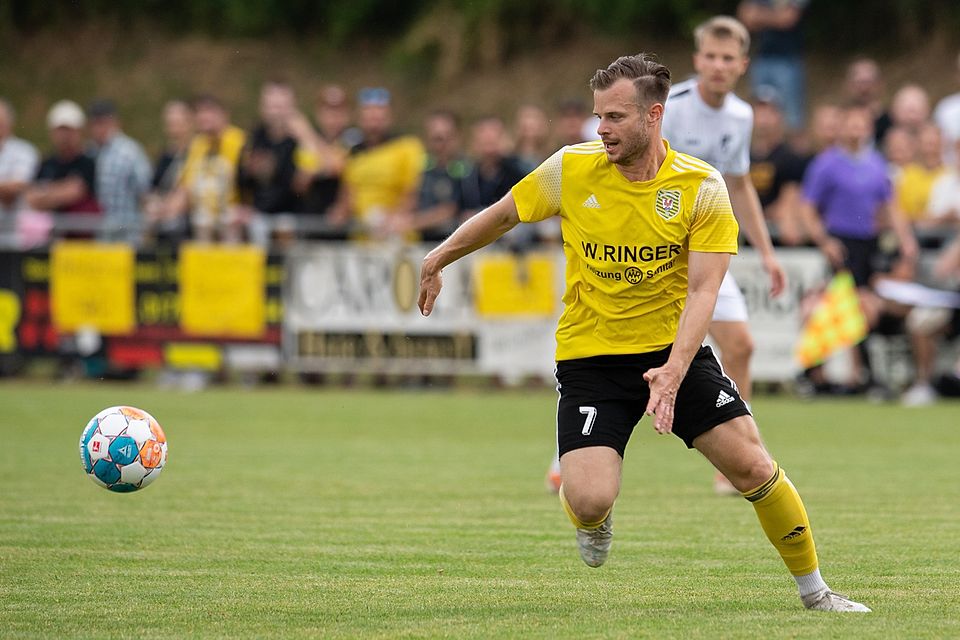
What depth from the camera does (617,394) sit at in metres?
6.59

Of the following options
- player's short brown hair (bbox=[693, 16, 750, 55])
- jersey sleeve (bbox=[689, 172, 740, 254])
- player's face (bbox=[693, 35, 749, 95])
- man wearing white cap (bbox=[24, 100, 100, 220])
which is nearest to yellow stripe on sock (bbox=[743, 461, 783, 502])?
jersey sleeve (bbox=[689, 172, 740, 254])

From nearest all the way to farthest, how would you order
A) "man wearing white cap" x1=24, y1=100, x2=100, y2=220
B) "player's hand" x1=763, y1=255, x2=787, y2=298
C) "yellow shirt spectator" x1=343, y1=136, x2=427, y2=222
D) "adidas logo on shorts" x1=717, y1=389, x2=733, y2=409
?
"adidas logo on shorts" x1=717, y1=389, x2=733, y2=409
"player's hand" x1=763, y1=255, x2=787, y2=298
"yellow shirt spectator" x1=343, y1=136, x2=427, y2=222
"man wearing white cap" x1=24, y1=100, x2=100, y2=220

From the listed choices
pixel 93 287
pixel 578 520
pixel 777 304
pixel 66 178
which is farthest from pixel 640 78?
pixel 66 178

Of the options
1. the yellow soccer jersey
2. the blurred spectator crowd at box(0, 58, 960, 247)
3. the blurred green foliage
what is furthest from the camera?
the blurred green foliage

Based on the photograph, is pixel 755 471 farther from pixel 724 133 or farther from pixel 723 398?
pixel 724 133

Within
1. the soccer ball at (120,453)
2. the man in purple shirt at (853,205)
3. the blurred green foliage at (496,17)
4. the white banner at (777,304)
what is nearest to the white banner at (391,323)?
the white banner at (777,304)

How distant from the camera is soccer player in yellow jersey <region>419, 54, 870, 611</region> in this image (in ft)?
20.4

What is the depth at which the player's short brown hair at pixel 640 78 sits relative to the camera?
629 cm

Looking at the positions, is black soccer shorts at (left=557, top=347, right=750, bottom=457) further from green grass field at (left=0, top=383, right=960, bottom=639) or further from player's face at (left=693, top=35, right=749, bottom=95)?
player's face at (left=693, top=35, right=749, bottom=95)

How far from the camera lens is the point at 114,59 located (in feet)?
141

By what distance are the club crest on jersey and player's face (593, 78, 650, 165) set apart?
24cm

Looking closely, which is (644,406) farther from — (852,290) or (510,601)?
(852,290)

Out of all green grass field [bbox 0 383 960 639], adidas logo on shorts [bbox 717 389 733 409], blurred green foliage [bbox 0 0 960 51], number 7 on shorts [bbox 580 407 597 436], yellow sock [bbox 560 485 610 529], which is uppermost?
blurred green foliage [bbox 0 0 960 51]

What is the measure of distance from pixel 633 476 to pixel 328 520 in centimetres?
280
